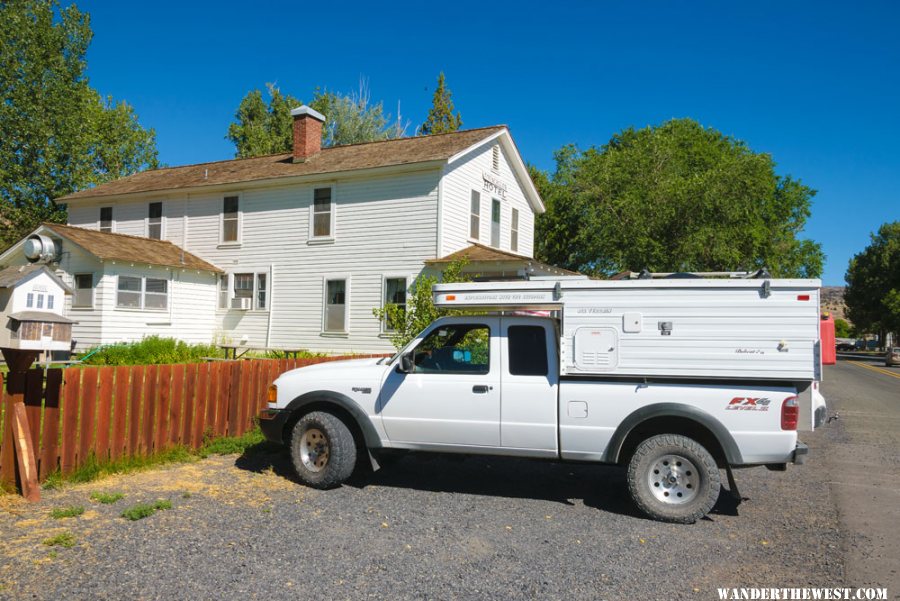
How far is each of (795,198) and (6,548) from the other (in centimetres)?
4698

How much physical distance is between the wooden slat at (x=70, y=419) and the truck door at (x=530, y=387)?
4.32 metres

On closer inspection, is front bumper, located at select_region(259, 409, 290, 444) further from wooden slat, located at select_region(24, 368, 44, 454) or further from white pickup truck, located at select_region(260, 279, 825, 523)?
wooden slat, located at select_region(24, 368, 44, 454)

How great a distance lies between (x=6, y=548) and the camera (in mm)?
4875

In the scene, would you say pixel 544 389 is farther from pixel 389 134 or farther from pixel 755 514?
pixel 389 134

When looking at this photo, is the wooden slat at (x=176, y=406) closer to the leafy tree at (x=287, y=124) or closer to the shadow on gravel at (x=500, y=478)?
the shadow on gravel at (x=500, y=478)

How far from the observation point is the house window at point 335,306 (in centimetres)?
2223

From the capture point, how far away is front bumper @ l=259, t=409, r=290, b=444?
728 centimetres

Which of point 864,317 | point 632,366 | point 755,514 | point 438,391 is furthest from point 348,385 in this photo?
point 864,317

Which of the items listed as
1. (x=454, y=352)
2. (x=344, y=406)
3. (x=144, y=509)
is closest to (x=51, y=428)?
(x=144, y=509)

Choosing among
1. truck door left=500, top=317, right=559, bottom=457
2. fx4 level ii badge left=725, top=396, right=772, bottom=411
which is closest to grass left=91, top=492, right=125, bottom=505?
truck door left=500, top=317, right=559, bottom=457

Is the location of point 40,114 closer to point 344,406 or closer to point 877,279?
point 344,406

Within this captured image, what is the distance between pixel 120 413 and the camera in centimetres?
735

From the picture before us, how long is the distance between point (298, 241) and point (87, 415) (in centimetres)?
1653

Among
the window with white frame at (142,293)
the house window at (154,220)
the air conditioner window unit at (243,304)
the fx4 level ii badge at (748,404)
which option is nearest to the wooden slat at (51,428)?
the fx4 level ii badge at (748,404)
